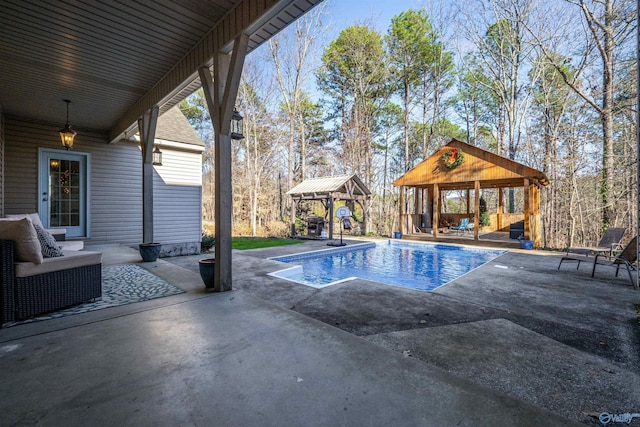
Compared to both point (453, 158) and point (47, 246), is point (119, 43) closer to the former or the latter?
A: point (47, 246)

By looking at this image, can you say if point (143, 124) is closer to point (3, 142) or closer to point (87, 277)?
point (3, 142)

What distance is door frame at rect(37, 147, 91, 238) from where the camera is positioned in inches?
254

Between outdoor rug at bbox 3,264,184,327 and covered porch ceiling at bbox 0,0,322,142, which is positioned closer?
covered porch ceiling at bbox 0,0,322,142

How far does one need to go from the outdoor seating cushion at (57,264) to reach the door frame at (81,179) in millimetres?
4737

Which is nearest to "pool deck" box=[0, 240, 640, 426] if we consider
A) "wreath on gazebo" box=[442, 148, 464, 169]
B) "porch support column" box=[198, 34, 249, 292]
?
"porch support column" box=[198, 34, 249, 292]

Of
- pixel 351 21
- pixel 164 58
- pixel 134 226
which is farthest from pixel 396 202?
pixel 164 58

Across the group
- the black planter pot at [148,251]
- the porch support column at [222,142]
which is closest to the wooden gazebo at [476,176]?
the porch support column at [222,142]

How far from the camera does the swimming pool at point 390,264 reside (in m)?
6.19

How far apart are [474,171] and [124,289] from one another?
1144cm

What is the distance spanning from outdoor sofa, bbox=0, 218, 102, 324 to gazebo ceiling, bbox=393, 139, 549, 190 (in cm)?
1168

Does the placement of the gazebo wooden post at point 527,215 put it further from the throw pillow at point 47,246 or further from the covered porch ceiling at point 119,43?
the throw pillow at point 47,246

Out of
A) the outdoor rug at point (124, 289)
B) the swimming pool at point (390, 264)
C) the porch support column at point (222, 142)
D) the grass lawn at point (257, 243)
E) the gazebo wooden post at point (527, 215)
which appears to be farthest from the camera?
the gazebo wooden post at point (527, 215)

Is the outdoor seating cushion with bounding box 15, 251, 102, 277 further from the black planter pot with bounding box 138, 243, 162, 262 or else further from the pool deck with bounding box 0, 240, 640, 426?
the black planter pot with bounding box 138, 243, 162, 262

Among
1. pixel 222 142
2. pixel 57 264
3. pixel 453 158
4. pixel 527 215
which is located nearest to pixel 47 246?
pixel 57 264
